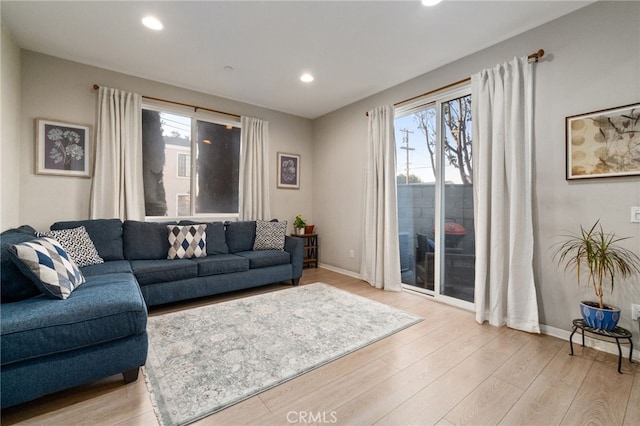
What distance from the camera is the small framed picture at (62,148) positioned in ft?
9.97

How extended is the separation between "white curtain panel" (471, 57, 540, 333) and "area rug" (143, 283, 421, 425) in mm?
843

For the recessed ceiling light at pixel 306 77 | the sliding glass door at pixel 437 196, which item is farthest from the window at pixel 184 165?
the sliding glass door at pixel 437 196

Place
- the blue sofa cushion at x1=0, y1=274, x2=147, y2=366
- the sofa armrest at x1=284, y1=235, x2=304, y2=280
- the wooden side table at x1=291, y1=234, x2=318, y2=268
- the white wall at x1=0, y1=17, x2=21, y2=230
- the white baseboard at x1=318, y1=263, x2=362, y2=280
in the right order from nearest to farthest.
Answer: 1. the blue sofa cushion at x1=0, y1=274, x2=147, y2=366
2. the white wall at x1=0, y1=17, x2=21, y2=230
3. the sofa armrest at x1=284, y1=235, x2=304, y2=280
4. the white baseboard at x1=318, y1=263, x2=362, y2=280
5. the wooden side table at x1=291, y1=234, x2=318, y2=268

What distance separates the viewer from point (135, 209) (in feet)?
11.6

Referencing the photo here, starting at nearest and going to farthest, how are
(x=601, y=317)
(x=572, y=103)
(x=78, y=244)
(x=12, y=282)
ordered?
(x=12, y=282), (x=601, y=317), (x=572, y=103), (x=78, y=244)

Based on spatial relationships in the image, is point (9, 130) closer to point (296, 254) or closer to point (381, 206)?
point (296, 254)

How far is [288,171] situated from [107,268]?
9.89 ft

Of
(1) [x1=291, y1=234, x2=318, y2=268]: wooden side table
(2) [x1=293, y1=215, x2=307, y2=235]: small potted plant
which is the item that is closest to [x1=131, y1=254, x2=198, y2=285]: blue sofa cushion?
(2) [x1=293, y1=215, x2=307, y2=235]: small potted plant

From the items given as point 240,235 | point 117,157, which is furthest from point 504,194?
point 117,157

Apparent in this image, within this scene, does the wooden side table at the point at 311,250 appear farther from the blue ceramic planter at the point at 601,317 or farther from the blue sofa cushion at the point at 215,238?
the blue ceramic planter at the point at 601,317

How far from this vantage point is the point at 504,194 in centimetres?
265

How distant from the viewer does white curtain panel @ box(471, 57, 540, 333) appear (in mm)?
2510

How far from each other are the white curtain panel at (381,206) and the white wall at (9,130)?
3.79 meters

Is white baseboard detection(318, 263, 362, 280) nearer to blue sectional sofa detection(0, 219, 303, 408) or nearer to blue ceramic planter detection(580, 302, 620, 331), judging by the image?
blue ceramic planter detection(580, 302, 620, 331)
